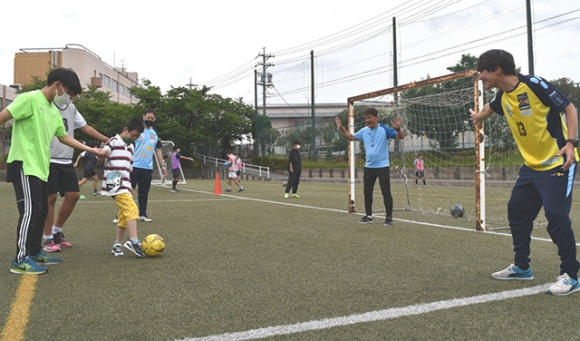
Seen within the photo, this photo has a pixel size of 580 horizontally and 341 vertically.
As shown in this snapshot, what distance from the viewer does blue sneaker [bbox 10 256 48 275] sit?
3.84m

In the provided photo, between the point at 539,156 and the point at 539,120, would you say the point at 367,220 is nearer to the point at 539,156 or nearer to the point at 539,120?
the point at 539,156

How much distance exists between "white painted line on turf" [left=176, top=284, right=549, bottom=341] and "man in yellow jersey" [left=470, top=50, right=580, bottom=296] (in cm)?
31

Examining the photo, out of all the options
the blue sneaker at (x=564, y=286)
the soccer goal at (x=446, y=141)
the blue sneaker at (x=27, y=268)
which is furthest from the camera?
the soccer goal at (x=446, y=141)

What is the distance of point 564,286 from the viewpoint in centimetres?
315

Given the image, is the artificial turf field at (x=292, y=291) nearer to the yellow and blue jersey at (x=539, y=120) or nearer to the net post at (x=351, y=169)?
the yellow and blue jersey at (x=539, y=120)

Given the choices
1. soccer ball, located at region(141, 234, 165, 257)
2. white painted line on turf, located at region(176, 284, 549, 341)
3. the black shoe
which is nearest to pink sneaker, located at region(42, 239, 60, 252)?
soccer ball, located at region(141, 234, 165, 257)

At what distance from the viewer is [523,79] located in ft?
11.2

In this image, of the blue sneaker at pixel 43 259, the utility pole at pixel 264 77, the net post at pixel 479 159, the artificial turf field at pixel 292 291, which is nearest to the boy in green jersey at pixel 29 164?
the blue sneaker at pixel 43 259

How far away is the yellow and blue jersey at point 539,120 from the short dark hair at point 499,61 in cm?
14

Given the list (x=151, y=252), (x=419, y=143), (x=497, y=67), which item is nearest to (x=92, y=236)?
(x=151, y=252)

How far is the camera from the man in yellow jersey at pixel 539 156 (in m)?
3.22

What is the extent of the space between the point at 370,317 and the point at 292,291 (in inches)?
30.0

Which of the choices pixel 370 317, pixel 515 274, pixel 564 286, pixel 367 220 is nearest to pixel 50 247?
pixel 370 317

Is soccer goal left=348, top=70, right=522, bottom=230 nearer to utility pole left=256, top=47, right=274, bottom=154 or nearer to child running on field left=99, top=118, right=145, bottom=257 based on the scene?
child running on field left=99, top=118, right=145, bottom=257
